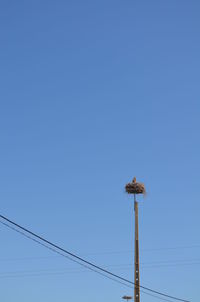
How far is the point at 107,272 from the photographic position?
1046 inches

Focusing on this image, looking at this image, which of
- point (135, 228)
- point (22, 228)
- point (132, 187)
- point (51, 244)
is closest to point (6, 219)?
point (22, 228)

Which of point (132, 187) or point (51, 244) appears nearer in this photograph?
point (51, 244)

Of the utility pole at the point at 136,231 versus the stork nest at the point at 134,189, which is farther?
the stork nest at the point at 134,189

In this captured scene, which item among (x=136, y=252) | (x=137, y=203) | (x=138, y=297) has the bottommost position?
(x=138, y=297)

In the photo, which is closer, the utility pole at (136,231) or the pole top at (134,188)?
the utility pole at (136,231)

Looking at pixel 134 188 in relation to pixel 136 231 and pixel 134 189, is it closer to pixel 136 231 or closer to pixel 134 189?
pixel 134 189

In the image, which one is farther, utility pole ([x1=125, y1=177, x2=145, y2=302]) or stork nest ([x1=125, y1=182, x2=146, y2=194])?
stork nest ([x1=125, y1=182, x2=146, y2=194])

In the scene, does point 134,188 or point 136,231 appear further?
point 134,188

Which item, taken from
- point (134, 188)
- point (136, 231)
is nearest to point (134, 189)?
point (134, 188)

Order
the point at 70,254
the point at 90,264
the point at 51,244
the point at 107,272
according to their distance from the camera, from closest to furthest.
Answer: the point at 51,244 → the point at 70,254 → the point at 90,264 → the point at 107,272

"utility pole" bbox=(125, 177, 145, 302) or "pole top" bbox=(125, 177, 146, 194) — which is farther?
"pole top" bbox=(125, 177, 146, 194)

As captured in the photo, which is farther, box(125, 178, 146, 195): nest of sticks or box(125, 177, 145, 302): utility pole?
box(125, 178, 146, 195): nest of sticks

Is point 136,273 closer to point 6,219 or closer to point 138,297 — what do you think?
point 138,297

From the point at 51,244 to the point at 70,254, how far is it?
1.83 m
